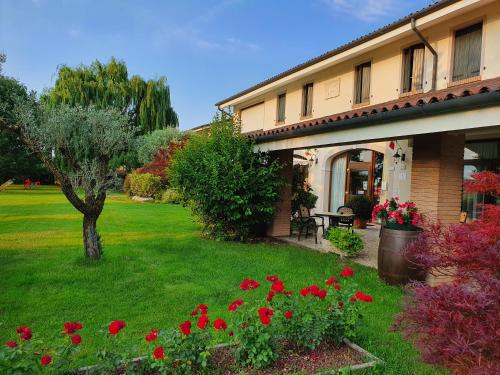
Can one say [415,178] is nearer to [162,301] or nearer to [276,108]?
[162,301]

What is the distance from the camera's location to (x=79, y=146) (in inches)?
305

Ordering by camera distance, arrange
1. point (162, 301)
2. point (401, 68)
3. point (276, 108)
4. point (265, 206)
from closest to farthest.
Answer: point (162, 301), point (265, 206), point (401, 68), point (276, 108)

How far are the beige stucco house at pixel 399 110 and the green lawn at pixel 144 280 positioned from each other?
2337mm

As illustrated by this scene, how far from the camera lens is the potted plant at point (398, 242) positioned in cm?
580

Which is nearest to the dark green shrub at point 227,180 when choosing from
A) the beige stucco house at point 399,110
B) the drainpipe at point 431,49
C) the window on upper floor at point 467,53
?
the beige stucco house at point 399,110

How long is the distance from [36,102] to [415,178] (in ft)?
24.3

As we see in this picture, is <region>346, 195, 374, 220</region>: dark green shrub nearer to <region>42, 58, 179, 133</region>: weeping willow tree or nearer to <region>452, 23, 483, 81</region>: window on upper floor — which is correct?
<region>452, 23, 483, 81</region>: window on upper floor

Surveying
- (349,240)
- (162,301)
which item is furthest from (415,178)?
(162,301)

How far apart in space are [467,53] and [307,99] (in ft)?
20.1

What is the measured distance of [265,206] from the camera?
9508 mm

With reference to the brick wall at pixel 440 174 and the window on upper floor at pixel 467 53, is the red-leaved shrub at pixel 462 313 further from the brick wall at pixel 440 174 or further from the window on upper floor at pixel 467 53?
the window on upper floor at pixel 467 53

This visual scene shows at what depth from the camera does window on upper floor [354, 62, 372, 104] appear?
11406 millimetres

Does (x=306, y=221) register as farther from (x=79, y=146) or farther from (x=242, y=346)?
(x=242, y=346)

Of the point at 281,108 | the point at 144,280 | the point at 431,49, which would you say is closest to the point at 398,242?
the point at 144,280
